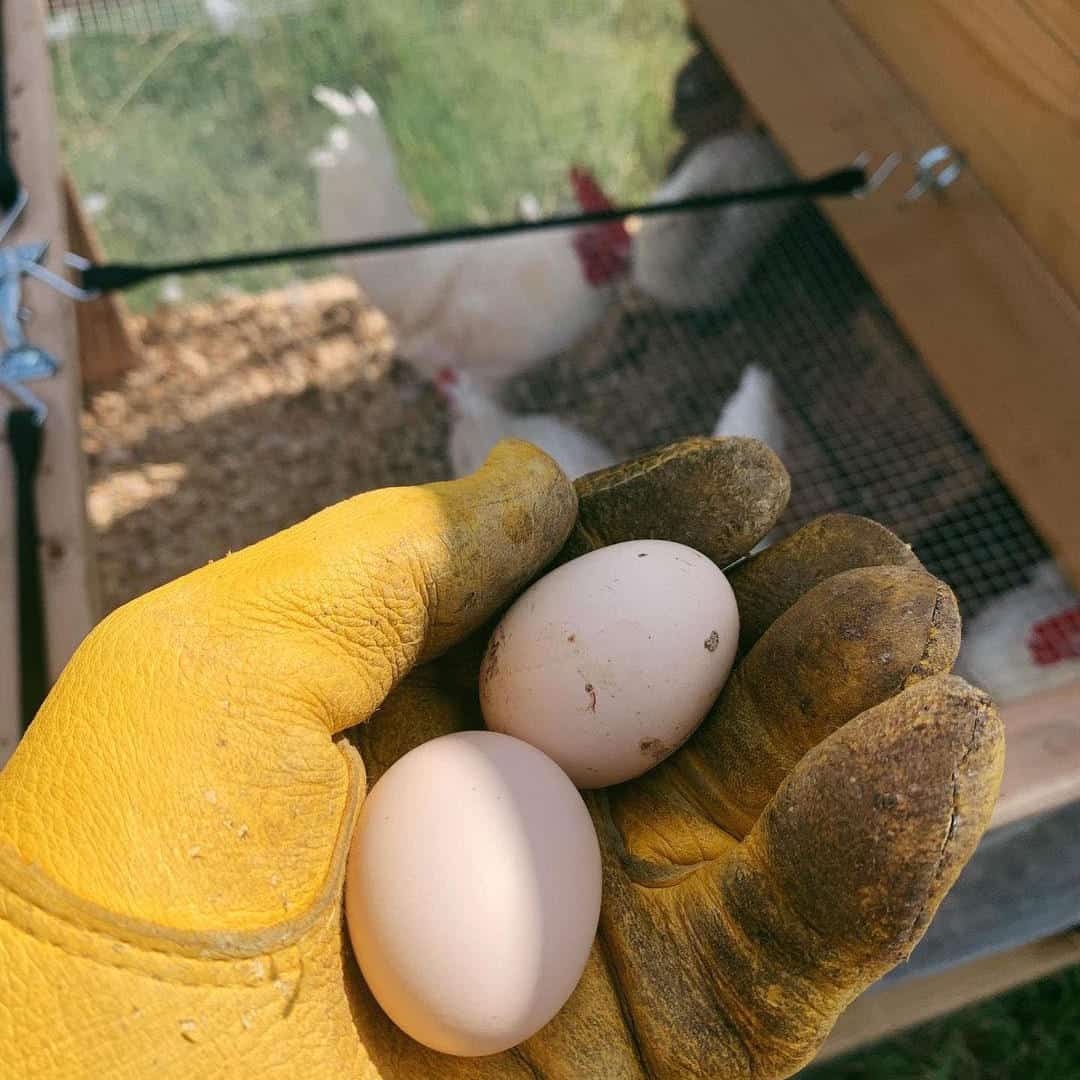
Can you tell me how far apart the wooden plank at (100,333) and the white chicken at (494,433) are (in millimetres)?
709


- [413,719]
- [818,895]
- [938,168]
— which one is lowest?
[413,719]

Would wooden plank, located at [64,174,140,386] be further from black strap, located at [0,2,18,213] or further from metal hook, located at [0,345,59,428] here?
metal hook, located at [0,345,59,428]

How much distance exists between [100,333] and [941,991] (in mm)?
1968

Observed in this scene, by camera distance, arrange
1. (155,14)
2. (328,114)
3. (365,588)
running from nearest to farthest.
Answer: (365,588), (155,14), (328,114)

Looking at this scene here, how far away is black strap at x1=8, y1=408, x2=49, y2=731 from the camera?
1.32 metres

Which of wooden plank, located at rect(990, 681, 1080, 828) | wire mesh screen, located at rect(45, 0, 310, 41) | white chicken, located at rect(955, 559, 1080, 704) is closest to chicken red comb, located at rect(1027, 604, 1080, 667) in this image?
white chicken, located at rect(955, 559, 1080, 704)

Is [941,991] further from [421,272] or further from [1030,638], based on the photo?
[421,272]

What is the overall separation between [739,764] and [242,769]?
0.41m

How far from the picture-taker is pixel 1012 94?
1.44 m

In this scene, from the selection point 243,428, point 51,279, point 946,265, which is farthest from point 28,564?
point 946,265

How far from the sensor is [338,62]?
238 cm

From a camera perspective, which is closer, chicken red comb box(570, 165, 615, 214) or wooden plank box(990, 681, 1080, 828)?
wooden plank box(990, 681, 1080, 828)

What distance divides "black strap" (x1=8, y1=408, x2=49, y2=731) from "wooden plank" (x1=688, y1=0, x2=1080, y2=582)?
1341mm

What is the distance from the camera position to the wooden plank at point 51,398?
1.36 m
